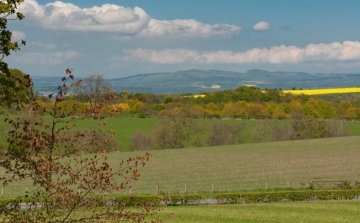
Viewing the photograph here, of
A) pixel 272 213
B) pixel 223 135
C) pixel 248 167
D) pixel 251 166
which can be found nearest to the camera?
pixel 272 213

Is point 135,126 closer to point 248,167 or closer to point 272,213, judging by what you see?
point 248,167

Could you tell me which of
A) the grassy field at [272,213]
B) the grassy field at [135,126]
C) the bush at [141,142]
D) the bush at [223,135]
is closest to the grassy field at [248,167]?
the bush at [223,135]

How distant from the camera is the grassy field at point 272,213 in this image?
31703mm

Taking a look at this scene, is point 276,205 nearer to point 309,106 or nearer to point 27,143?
point 27,143

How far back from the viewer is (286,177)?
57.0 meters

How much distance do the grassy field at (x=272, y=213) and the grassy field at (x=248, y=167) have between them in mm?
9418

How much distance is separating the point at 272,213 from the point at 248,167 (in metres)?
31.2

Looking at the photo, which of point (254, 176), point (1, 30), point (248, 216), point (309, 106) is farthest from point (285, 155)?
point (1, 30)

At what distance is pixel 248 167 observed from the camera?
2581 inches

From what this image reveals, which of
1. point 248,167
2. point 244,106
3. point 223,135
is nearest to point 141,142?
point 223,135

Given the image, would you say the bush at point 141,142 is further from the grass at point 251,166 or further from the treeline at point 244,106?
the grass at point 251,166

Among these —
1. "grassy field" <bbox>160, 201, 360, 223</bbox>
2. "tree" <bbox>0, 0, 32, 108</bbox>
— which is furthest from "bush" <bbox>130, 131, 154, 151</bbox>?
"tree" <bbox>0, 0, 32, 108</bbox>

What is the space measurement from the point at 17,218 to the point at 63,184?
3.82ft

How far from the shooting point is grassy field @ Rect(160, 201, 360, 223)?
31.7m
